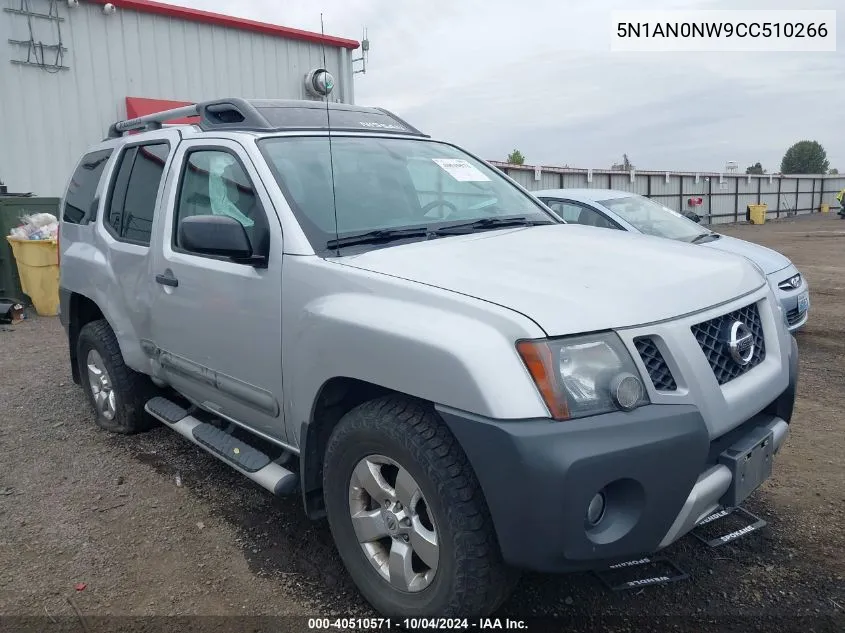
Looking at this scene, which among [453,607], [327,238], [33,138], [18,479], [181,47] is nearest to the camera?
[453,607]

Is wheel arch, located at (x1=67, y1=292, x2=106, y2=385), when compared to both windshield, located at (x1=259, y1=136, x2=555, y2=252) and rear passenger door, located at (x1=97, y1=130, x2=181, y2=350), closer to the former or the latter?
rear passenger door, located at (x1=97, y1=130, x2=181, y2=350)

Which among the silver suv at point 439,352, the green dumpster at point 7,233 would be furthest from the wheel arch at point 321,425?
the green dumpster at point 7,233

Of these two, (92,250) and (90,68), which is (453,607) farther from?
(90,68)

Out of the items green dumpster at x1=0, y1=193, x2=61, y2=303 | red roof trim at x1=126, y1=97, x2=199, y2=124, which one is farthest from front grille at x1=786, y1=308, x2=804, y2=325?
red roof trim at x1=126, y1=97, x2=199, y2=124

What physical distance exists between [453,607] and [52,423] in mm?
3821

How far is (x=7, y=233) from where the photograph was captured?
9320 millimetres

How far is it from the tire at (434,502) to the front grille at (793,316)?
5003 mm

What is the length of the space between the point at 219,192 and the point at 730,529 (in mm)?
2812

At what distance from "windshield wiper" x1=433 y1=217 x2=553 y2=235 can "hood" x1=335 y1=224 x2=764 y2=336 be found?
0.08m

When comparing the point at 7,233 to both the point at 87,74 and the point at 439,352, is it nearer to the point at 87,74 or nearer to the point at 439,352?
the point at 87,74

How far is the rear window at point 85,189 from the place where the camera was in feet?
14.7

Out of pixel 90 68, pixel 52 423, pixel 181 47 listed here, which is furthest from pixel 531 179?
pixel 52 423

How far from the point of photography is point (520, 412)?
1965 mm

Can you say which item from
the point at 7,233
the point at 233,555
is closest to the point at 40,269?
the point at 7,233
